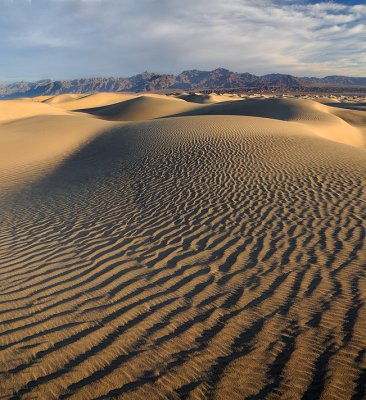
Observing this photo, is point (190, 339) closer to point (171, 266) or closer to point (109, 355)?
point (109, 355)

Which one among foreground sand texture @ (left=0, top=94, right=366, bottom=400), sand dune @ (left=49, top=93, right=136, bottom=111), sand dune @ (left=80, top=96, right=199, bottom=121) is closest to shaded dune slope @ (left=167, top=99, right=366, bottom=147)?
sand dune @ (left=80, top=96, right=199, bottom=121)

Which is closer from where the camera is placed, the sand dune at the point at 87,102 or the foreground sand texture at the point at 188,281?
the foreground sand texture at the point at 188,281

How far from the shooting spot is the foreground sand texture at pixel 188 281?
301cm

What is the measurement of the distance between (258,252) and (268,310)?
5.84 feet

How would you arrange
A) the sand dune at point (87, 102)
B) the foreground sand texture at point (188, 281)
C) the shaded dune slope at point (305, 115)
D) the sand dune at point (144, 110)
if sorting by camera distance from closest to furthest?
1. the foreground sand texture at point (188, 281)
2. the shaded dune slope at point (305, 115)
3. the sand dune at point (144, 110)
4. the sand dune at point (87, 102)

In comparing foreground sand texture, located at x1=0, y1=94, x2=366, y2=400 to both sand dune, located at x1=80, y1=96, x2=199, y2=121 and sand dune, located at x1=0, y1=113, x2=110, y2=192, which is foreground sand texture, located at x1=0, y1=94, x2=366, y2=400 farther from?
sand dune, located at x1=80, y1=96, x2=199, y2=121

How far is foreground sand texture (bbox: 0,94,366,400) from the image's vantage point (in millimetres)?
3014

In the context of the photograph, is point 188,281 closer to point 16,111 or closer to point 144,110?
point 16,111

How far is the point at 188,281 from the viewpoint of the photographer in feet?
15.9

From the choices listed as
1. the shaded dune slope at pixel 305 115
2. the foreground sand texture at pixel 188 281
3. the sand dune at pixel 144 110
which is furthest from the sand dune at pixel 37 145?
the sand dune at pixel 144 110

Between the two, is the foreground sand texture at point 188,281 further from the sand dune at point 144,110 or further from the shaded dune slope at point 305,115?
the sand dune at point 144,110

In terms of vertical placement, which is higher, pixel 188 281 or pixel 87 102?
pixel 87 102

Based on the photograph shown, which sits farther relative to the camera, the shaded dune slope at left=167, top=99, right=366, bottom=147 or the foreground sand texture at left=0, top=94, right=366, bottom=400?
the shaded dune slope at left=167, top=99, right=366, bottom=147

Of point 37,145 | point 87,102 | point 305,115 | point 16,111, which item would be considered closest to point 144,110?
point 16,111
